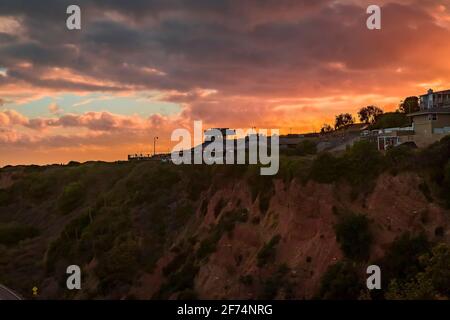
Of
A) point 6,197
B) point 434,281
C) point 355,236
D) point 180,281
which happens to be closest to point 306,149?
point 180,281

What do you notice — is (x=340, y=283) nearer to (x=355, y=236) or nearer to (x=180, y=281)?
(x=355, y=236)

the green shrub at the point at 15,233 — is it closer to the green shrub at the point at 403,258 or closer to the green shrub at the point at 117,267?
the green shrub at the point at 117,267

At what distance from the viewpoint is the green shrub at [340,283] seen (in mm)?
43438

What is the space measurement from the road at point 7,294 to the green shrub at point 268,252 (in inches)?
1116

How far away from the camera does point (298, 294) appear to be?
46719mm

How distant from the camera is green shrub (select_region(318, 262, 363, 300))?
43438mm

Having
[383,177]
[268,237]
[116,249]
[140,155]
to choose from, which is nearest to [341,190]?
[383,177]

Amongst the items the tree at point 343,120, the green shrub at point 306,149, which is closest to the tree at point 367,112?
the tree at point 343,120

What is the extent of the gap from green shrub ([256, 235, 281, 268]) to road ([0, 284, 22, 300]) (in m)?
28.3

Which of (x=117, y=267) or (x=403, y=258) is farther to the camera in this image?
(x=117, y=267)

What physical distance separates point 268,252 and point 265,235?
349 centimetres

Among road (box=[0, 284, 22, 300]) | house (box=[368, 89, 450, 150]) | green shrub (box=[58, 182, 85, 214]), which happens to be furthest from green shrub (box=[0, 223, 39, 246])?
house (box=[368, 89, 450, 150])

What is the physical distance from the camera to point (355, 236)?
47.4 m

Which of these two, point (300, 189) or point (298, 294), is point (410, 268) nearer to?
point (298, 294)
